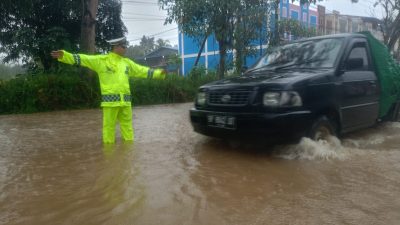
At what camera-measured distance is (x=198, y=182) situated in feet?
12.2

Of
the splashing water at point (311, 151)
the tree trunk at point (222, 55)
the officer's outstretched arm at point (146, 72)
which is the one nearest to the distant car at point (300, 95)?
the splashing water at point (311, 151)

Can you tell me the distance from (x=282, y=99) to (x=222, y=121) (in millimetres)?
818

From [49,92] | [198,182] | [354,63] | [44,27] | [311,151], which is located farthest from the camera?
[44,27]

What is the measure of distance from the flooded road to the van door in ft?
1.23

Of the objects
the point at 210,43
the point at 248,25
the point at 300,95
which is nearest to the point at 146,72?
the point at 300,95

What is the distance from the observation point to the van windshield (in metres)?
5.12

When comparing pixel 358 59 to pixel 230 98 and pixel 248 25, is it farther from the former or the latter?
pixel 248 25

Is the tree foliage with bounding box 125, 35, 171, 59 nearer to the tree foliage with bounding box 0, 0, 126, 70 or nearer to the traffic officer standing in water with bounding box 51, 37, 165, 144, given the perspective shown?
the tree foliage with bounding box 0, 0, 126, 70

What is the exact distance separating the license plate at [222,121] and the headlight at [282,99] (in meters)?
0.47

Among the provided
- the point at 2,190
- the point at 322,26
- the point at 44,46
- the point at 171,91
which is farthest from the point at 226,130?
the point at 322,26

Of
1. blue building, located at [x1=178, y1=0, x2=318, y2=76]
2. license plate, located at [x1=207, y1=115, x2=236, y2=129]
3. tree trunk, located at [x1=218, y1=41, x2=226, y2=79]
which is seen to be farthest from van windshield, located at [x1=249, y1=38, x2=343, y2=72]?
blue building, located at [x1=178, y1=0, x2=318, y2=76]

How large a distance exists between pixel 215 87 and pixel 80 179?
203 centimetres

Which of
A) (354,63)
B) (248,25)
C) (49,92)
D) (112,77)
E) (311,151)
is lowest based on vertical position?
(311,151)

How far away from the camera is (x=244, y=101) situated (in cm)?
445
